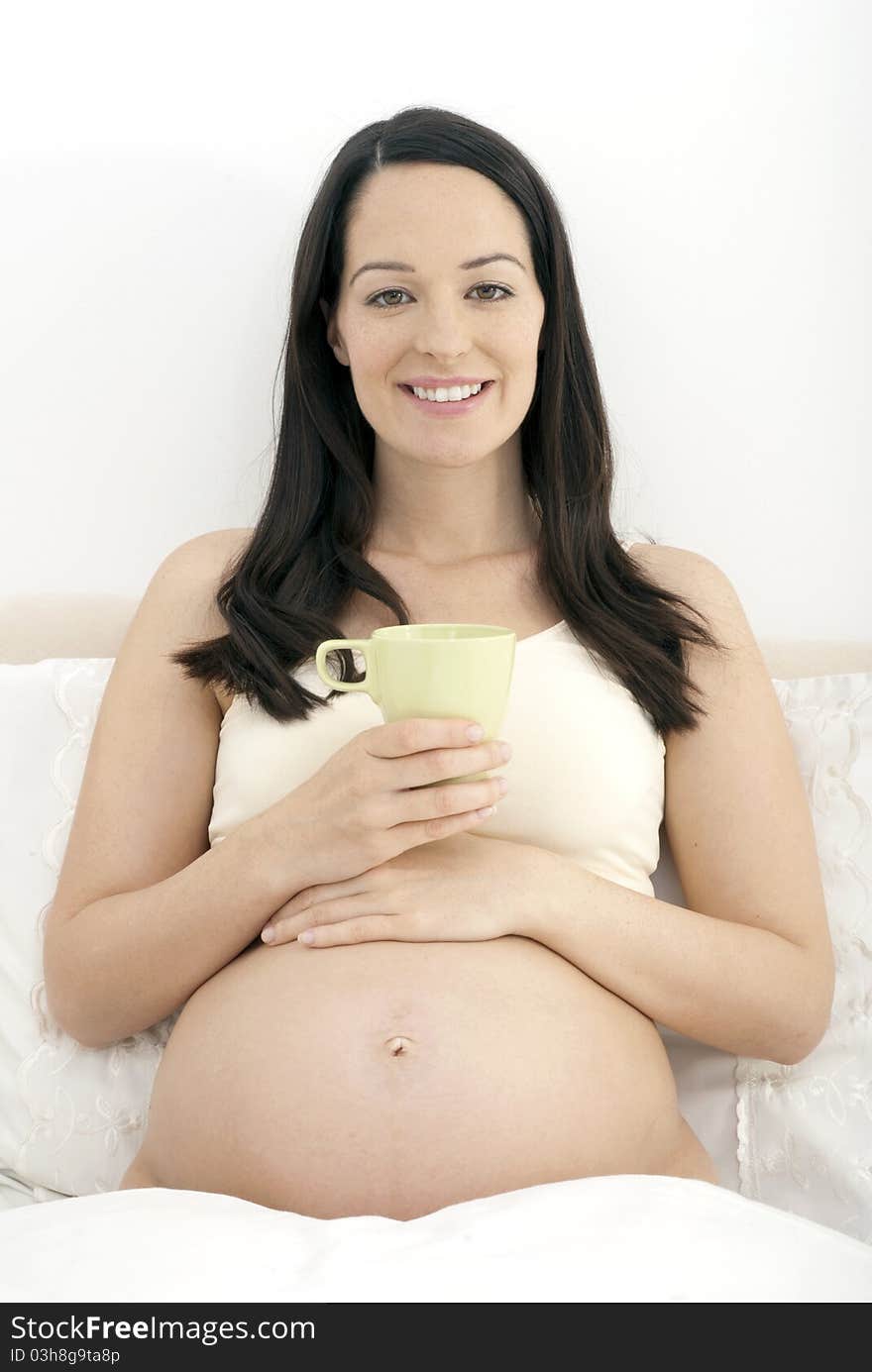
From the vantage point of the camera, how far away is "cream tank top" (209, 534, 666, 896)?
142 centimetres

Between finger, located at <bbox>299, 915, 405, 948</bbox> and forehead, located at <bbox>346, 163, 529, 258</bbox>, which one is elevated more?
forehead, located at <bbox>346, 163, 529, 258</bbox>

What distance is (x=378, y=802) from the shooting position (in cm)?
118

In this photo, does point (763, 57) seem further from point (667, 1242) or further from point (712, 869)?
point (667, 1242)

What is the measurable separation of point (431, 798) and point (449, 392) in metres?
0.55

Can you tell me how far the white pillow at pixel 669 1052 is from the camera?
4.69 ft

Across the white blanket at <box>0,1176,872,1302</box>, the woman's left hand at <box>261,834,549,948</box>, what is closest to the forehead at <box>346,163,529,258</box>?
the woman's left hand at <box>261,834,549,948</box>

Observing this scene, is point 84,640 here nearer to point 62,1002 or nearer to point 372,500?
point 372,500

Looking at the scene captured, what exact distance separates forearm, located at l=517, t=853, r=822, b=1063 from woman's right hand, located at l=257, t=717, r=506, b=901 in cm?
18

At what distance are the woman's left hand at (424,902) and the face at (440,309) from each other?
1.58 feet

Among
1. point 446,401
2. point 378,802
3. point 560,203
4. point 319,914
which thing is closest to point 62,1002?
point 319,914

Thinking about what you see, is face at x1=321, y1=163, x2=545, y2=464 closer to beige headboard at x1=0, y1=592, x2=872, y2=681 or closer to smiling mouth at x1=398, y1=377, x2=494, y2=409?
smiling mouth at x1=398, y1=377, x2=494, y2=409

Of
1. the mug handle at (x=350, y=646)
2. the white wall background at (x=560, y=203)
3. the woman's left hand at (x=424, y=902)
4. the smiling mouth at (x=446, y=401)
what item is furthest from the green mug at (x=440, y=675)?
the white wall background at (x=560, y=203)
